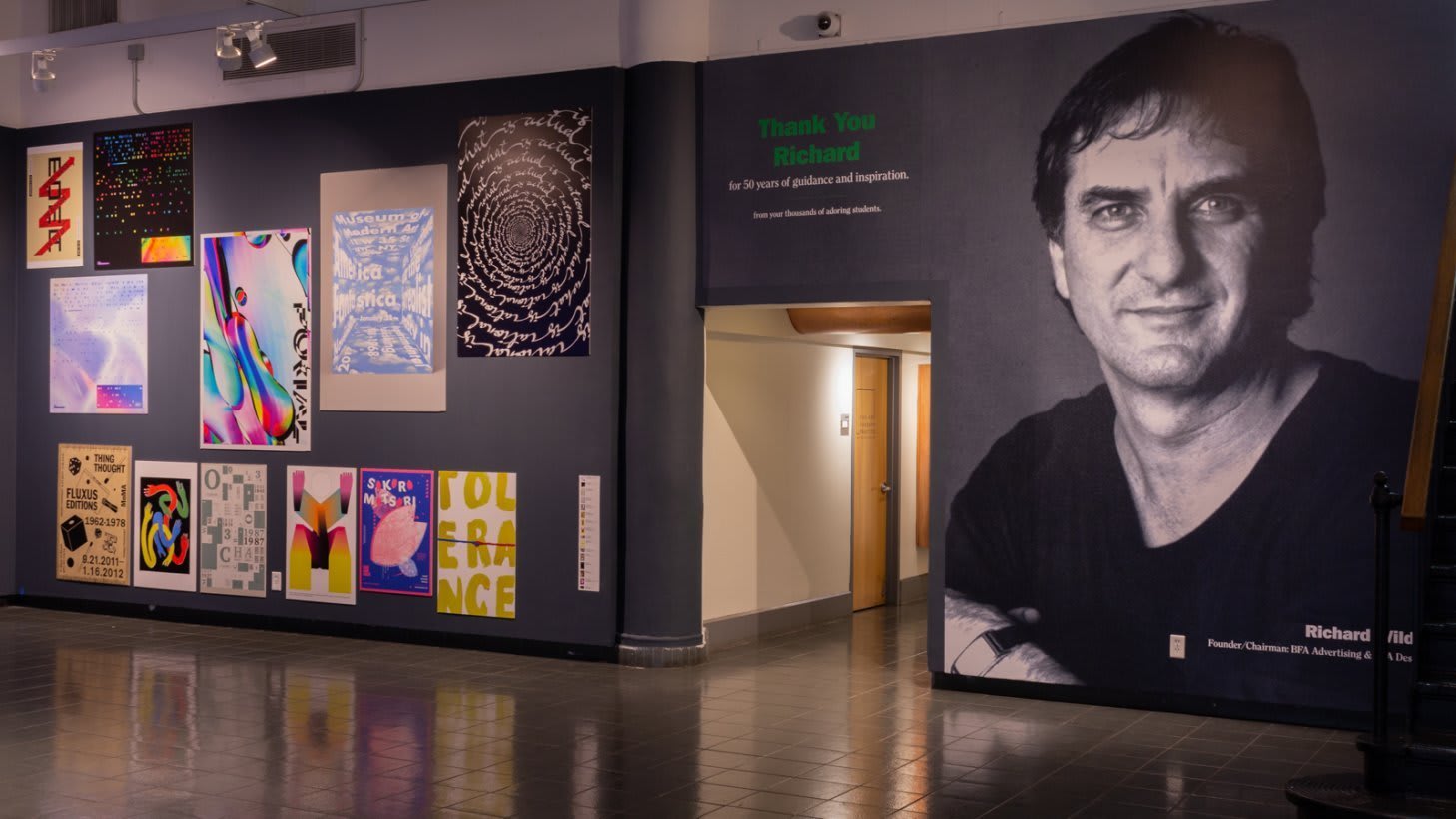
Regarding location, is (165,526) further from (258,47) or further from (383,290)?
(258,47)

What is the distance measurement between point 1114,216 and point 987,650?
8.03ft

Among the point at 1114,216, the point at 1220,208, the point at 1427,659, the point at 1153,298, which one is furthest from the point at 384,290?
the point at 1427,659

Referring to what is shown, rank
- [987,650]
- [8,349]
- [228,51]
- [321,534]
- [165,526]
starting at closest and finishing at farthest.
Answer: [987,650], [228,51], [321,534], [165,526], [8,349]

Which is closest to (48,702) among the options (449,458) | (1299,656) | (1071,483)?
(449,458)

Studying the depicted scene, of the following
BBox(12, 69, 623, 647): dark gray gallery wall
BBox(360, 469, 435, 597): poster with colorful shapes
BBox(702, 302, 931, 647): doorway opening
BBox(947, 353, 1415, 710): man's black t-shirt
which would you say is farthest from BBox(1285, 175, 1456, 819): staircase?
BBox(360, 469, 435, 597): poster with colorful shapes

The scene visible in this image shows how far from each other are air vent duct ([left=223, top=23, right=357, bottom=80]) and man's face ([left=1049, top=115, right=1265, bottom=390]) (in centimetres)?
504

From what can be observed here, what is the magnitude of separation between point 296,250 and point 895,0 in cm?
446

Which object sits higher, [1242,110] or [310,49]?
[310,49]

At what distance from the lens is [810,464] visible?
10203 millimetres

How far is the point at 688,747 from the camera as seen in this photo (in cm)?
648

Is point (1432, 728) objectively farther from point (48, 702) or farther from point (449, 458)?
point (48, 702)

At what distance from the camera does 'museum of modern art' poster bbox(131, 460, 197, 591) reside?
10.2 m

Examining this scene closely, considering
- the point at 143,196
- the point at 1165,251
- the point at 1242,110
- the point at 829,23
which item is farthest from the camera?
the point at 143,196

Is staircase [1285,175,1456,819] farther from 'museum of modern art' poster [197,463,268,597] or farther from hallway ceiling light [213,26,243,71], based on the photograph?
'museum of modern art' poster [197,463,268,597]
